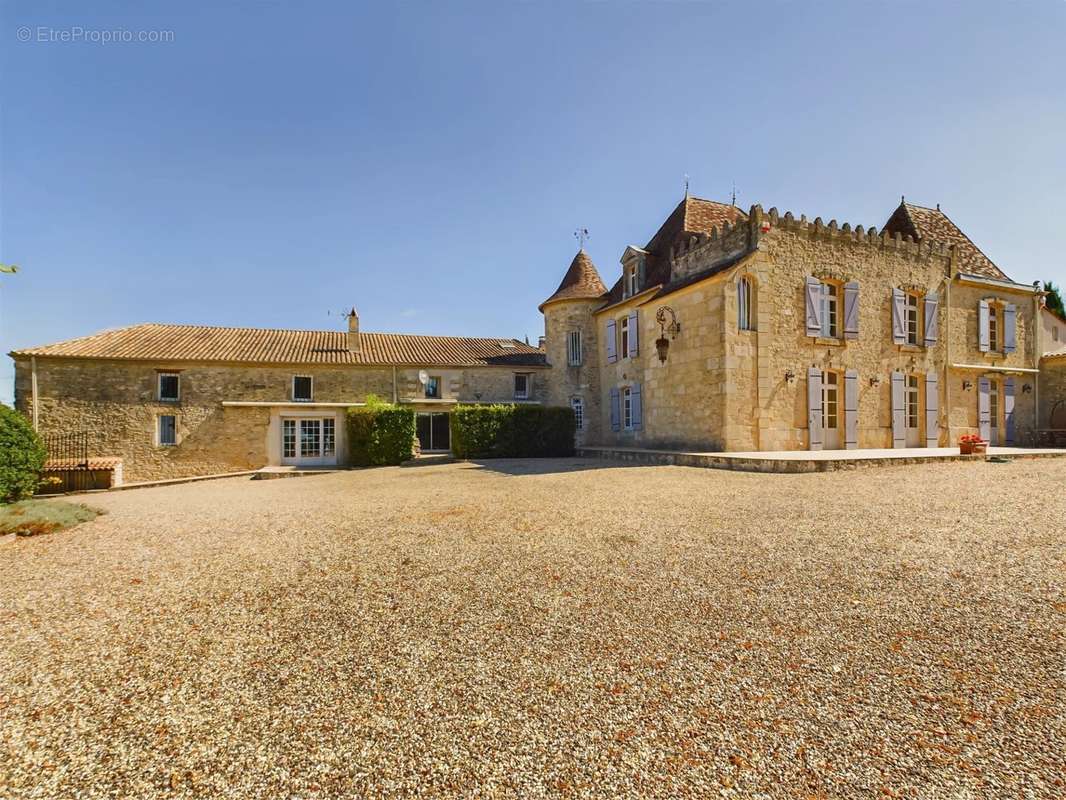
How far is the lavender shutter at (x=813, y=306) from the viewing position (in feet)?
44.7

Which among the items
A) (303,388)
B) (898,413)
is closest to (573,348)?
(303,388)

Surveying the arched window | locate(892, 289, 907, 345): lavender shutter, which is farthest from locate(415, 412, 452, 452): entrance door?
locate(892, 289, 907, 345): lavender shutter

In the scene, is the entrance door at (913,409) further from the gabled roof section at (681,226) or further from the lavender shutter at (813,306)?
the gabled roof section at (681,226)

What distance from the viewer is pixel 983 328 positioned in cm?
1611

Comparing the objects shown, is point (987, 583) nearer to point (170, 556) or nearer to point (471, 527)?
point (471, 527)

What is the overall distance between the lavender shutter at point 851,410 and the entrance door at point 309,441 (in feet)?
55.1

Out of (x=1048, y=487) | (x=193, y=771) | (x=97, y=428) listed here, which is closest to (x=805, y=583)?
(x=193, y=771)

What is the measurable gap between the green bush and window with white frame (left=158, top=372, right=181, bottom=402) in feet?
24.0

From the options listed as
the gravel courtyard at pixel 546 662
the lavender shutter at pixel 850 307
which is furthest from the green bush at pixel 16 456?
the lavender shutter at pixel 850 307

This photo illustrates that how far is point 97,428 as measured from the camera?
16.2 meters

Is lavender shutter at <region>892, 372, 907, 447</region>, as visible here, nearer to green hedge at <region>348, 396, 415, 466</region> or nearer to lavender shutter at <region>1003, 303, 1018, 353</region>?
lavender shutter at <region>1003, 303, 1018, 353</region>

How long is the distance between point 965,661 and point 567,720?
2.39 m

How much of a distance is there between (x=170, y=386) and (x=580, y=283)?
15.8 meters

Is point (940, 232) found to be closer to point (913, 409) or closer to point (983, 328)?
point (983, 328)
